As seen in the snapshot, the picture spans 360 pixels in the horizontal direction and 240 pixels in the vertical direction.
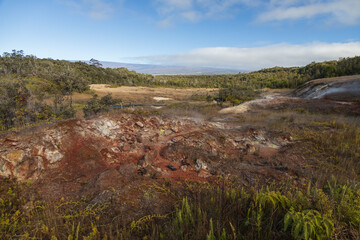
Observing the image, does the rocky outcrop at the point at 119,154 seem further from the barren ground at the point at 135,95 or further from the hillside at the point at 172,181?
the barren ground at the point at 135,95

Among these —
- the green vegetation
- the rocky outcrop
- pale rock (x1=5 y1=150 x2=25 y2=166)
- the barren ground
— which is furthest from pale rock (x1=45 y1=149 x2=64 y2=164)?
the barren ground

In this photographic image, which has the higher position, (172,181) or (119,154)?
(119,154)

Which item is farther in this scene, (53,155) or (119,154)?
(119,154)

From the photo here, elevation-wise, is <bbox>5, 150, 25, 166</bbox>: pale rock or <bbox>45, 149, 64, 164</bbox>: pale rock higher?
<bbox>5, 150, 25, 166</bbox>: pale rock

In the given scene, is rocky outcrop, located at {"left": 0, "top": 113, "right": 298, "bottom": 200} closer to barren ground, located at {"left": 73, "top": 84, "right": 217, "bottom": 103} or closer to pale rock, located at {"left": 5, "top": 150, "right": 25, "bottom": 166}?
pale rock, located at {"left": 5, "top": 150, "right": 25, "bottom": 166}

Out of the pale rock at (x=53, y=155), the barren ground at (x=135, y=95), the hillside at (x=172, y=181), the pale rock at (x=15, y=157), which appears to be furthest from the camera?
the barren ground at (x=135, y=95)

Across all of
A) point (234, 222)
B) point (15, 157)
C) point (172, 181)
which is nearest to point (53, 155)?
point (15, 157)

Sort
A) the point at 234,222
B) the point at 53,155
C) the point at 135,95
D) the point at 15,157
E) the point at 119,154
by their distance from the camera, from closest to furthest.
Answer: the point at 234,222
the point at 15,157
the point at 53,155
the point at 119,154
the point at 135,95

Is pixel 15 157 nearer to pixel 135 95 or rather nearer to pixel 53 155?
pixel 53 155

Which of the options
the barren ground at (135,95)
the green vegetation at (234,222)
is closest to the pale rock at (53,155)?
the green vegetation at (234,222)

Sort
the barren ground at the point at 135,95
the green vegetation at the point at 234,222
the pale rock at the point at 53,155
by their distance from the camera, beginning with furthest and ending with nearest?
1. the barren ground at the point at 135,95
2. the pale rock at the point at 53,155
3. the green vegetation at the point at 234,222

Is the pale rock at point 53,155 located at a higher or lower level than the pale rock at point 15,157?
lower

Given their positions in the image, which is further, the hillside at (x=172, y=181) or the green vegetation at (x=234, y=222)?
the hillside at (x=172, y=181)

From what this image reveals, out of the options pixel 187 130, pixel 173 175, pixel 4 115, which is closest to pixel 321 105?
pixel 187 130
